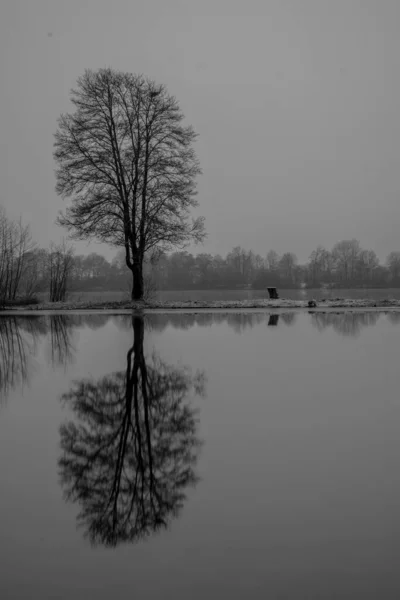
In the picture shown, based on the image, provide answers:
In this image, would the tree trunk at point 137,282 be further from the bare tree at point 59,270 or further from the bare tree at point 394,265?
the bare tree at point 394,265

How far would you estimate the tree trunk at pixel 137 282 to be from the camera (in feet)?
101

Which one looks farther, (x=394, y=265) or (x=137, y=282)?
(x=394, y=265)

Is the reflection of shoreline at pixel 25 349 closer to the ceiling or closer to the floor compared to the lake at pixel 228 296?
closer to the floor

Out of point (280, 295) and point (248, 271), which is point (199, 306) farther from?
point (248, 271)

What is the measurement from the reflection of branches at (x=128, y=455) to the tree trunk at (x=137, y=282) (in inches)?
909

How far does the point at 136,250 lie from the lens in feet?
101

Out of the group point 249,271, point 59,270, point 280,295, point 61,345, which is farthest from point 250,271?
point 61,345

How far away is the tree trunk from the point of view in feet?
101

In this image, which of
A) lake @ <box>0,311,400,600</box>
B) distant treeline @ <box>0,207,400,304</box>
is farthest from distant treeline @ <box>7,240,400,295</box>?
lake @ <box>0,311,400,600</box>

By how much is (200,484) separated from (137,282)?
27403 mm

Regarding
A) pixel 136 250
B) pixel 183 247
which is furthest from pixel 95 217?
pixel 183 247

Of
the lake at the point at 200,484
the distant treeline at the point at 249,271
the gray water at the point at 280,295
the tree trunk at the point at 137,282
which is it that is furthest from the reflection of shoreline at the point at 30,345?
the distant treeline at the point at 249,271

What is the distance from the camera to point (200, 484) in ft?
13.3

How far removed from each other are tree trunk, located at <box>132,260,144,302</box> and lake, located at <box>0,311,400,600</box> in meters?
22.1
